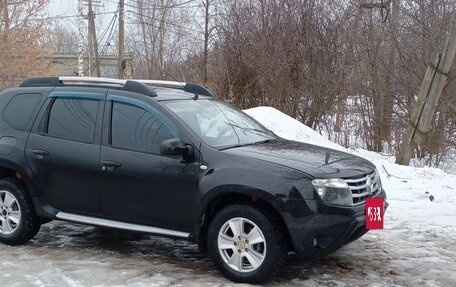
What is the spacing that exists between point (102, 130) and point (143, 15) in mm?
35914

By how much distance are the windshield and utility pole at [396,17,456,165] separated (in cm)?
578

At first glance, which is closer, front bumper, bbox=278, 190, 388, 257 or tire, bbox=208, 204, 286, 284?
front bumper, bbox=278, 190, 388, 257

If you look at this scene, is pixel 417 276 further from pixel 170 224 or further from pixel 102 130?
pixel 102 130

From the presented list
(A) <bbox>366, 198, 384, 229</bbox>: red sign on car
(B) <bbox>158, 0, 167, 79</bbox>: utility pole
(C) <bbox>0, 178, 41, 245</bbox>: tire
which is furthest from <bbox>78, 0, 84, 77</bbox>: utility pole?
(A) <bbox>366, 198, 384, 229</bbox>: red sign on car

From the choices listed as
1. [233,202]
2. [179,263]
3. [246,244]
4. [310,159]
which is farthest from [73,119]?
[310,159]

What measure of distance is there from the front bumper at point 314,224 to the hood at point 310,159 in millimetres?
287

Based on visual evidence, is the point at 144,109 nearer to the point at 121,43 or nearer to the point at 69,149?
the point at 69,149

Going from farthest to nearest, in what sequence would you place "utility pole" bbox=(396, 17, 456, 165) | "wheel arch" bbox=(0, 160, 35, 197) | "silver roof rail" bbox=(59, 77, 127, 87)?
"utility pole" bbox=(396, 17, 456, 165) → "wheel arch" bbox=(0, 160, 35, 197) → "silver roof rail" bbox=(59, 77, 127, 87)

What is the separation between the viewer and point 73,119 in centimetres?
573

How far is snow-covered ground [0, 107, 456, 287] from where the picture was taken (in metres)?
4.88

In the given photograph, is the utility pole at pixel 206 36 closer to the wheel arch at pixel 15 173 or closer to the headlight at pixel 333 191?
the wheel arch at pixel 15 173

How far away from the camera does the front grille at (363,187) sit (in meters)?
4.77

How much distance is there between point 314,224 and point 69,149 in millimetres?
2606

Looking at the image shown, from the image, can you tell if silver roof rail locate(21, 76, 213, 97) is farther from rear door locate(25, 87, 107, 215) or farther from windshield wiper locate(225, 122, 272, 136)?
windshield wiper locate(225, 122, 272, 136)
